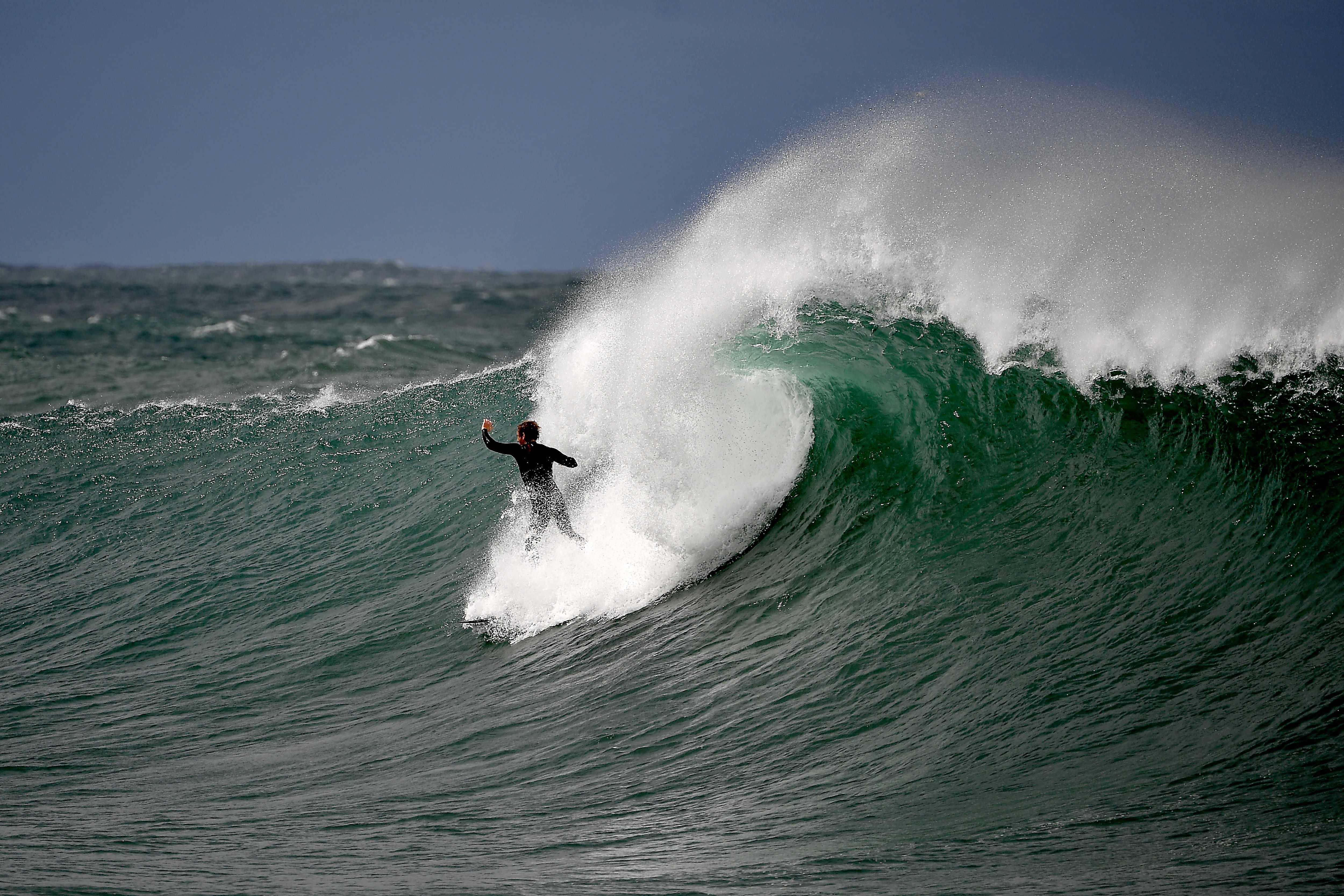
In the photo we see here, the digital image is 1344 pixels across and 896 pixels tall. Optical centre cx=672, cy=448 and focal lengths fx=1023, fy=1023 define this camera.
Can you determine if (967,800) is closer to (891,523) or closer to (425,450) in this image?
(891,523)

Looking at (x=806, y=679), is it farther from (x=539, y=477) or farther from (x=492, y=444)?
(x=492, y=444)

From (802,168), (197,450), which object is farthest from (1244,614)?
(197,450)

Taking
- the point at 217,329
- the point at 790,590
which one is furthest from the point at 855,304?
the point at 217,329

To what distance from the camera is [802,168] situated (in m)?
11.2

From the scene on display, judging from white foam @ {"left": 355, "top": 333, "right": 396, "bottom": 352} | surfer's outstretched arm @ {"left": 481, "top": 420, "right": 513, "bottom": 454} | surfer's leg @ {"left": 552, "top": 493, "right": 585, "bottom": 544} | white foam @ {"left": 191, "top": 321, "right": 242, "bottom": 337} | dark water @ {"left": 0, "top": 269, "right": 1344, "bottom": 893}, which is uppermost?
white foam @ {"left": 191, "top": 321, "right": 242, "bottom": 337}

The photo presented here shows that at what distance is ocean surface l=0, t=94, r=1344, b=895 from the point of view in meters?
4.56

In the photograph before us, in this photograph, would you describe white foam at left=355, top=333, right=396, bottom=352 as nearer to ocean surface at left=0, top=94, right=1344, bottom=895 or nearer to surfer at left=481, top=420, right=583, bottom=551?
ocean surface at left=0, top=94, right=1344, bottom=895

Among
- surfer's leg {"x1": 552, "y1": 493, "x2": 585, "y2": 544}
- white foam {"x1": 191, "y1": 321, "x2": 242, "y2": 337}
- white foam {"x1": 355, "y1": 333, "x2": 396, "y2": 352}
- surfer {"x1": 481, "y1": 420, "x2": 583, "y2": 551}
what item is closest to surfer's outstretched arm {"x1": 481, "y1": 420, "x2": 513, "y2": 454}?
surfer {"x1": 481, "y1": 420, "x2": 583, "y2": 551}

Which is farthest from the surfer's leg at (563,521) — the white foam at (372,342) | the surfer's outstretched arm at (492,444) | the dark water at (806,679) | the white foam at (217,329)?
the white foam at (217,329)

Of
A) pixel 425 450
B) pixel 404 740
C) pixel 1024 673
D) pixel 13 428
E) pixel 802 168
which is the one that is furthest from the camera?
pixel 13 428

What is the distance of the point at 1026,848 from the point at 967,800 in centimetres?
45

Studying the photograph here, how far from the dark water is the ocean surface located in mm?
29

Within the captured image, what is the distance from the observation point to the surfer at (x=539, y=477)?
7.85m

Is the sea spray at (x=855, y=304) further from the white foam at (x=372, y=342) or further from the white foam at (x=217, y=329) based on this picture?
the white foam at (x=217, y=329)
